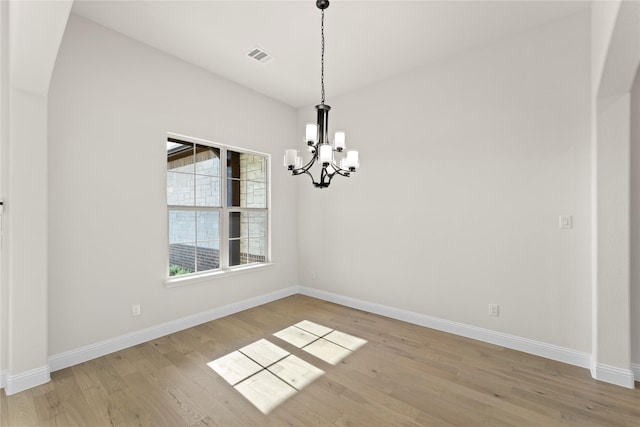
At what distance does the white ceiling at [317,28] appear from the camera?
2.63 meters

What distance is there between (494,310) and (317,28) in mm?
3500

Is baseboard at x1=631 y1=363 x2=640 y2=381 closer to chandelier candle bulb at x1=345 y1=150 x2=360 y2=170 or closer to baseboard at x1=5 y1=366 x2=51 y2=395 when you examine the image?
chandelier candle bulb at x1=345 y1=150 x2=360 y2=170

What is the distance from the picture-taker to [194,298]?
364cm

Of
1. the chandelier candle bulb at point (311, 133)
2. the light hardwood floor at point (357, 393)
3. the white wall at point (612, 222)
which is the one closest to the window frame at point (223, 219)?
the light hardwood floor at point (357, 393)

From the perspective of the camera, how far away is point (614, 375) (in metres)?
2.39

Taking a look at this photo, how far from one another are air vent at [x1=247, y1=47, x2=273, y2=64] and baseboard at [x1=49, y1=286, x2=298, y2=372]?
3210mm

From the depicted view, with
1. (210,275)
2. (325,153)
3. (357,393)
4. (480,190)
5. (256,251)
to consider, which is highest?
(325,153)

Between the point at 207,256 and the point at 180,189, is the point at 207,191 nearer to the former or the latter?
the point at 180,189

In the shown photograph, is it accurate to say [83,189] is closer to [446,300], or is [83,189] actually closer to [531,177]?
[446,300]

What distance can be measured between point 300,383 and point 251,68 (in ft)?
11.8

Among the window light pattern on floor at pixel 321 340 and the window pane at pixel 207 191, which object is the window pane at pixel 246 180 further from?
the window light pattern on floor at pixel 321 340

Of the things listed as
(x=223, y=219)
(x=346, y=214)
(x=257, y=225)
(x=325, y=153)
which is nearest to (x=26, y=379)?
(x=223, y=219)

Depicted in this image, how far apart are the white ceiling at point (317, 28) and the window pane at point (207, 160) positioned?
1032 millimetres

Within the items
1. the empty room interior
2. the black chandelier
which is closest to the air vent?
the empty room interior
